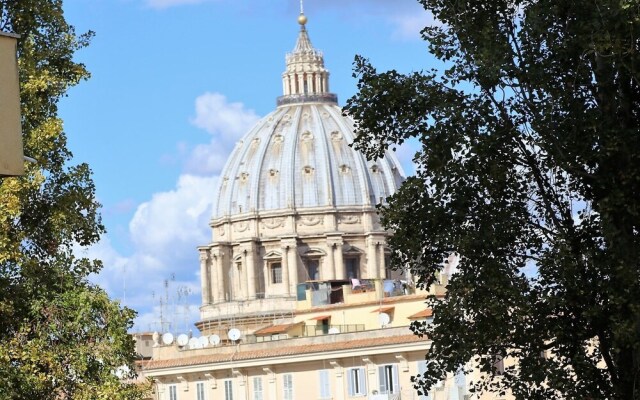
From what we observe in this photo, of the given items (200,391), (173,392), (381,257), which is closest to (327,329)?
(173,392)

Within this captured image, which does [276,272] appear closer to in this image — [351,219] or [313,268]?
[313,268]

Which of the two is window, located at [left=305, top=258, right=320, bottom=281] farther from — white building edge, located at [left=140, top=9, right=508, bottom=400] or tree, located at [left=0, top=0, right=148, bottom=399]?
tree, located at [left=0, top=0, right=148, bottom=399]


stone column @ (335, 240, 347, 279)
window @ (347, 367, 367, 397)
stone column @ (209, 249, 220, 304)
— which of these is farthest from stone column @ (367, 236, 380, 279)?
window @ (347, 367, 367, 397)

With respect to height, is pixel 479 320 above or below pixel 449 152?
below

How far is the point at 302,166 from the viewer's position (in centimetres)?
15662

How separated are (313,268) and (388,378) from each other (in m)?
82.2

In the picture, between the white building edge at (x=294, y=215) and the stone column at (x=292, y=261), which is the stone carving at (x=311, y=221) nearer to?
the white building edge at (x=294, y=215)

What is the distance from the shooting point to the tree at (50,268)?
833 inches

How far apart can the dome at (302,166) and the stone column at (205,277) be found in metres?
3.99

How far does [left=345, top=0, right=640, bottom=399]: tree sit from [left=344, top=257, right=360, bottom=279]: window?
12823 cm

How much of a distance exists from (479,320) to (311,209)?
134318mm

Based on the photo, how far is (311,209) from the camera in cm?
15288

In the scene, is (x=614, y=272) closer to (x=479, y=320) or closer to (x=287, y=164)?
(x=479, y=320)

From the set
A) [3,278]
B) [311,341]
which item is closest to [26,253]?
Result: [3,278]
